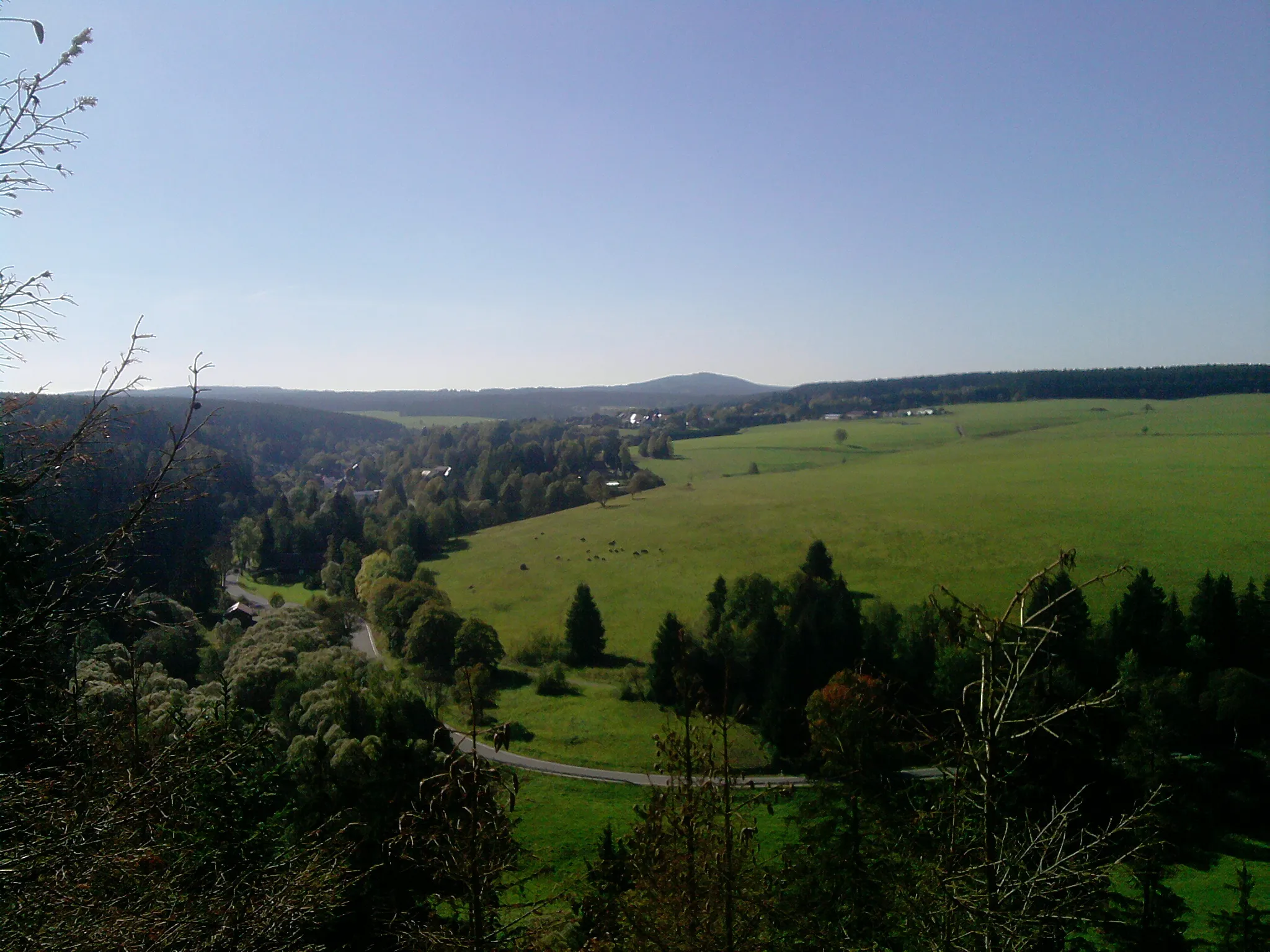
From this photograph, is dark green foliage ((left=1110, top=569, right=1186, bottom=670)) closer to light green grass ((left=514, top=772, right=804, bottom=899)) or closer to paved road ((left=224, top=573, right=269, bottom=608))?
light green grass ((left=514, top=772, right=804, bottom=899))

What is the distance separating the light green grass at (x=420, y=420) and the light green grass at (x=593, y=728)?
123m

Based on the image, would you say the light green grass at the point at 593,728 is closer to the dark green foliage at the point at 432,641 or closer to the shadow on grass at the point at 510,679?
the shadow on grass at the point at 510,679

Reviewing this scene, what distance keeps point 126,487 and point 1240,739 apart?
34.5 meters

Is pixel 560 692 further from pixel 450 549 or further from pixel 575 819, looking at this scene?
pixel 450 549

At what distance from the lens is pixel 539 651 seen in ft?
131

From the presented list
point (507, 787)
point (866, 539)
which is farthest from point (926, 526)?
point (507, 787)

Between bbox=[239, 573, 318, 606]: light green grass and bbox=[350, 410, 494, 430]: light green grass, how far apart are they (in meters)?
98.3

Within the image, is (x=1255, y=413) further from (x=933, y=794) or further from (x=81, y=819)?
(x=81, y=819)

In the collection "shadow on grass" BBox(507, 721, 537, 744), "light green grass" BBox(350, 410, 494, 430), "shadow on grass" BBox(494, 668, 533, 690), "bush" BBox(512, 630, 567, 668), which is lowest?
"shadow on grass" BBox(494, 668, 533, 690)

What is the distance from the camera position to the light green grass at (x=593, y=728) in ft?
94.3

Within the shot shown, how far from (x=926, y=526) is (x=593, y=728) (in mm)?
28753

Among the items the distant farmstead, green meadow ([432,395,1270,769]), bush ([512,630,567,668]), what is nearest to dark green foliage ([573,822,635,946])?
green meadow ([432,395,1270,769])

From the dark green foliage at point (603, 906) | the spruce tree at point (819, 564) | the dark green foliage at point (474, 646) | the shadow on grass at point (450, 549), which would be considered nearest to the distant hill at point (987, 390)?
the shadow on grass at point (450, 549)

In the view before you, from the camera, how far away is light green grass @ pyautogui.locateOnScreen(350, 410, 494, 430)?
160m
